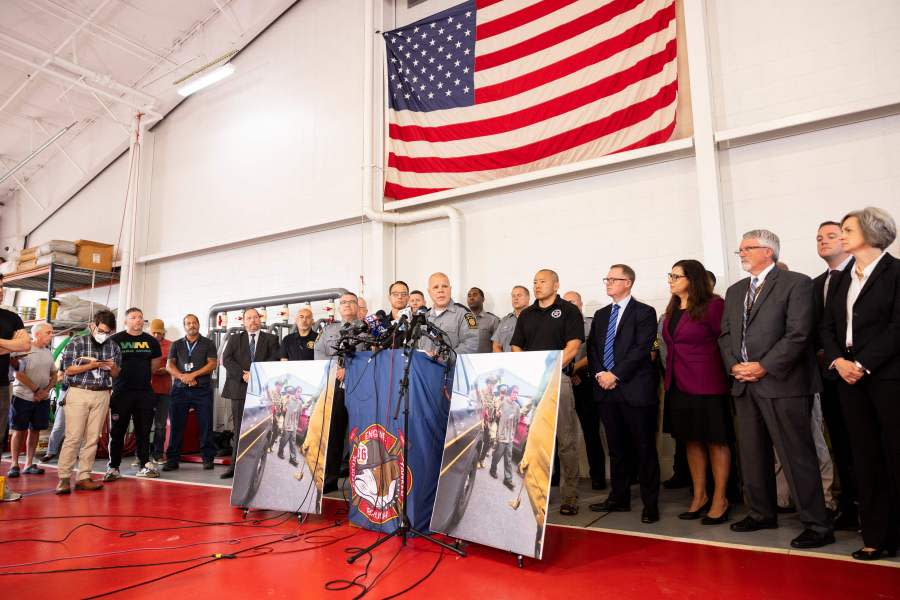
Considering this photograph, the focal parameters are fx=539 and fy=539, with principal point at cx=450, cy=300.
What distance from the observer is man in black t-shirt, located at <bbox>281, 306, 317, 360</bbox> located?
17.7ft

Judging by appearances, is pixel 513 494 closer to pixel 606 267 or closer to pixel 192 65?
pixel 606 267

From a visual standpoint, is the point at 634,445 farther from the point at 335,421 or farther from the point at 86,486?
the point at 86,486

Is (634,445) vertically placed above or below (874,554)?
above

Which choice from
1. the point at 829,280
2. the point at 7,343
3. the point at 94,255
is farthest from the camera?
the point at 94,255

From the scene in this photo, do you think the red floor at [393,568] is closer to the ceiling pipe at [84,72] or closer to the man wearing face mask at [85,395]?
the man wearing face mask at [85,395]

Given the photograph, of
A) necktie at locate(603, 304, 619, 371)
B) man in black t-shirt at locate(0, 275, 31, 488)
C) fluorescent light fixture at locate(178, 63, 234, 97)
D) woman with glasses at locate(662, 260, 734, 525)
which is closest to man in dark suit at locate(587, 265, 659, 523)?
necktie at locate(603, 304, 619, 371)

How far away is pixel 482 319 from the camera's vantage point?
5.50m

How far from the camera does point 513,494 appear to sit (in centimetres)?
254

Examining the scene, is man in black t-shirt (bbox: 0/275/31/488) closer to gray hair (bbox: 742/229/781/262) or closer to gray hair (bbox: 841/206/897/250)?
gray hair (bbox: 742/229/781/262)

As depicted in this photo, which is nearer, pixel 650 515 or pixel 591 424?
pixel 650 515

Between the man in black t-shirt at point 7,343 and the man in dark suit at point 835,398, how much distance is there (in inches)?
206

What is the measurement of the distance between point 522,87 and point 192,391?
5.00 metres

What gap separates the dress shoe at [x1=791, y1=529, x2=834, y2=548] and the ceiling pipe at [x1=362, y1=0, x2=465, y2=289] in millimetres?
4116

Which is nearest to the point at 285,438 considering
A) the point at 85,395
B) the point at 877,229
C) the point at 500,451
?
the point at 500,451
